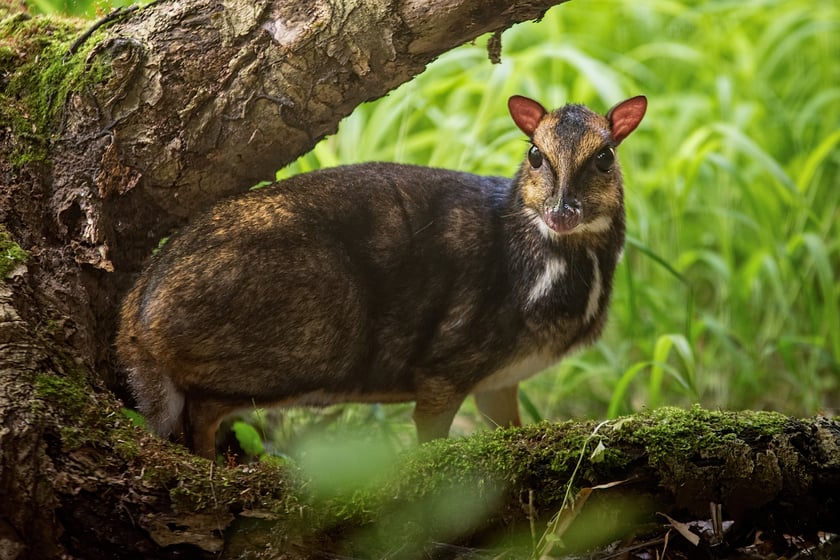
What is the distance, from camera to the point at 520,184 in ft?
16.1

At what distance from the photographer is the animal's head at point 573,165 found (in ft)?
14.9

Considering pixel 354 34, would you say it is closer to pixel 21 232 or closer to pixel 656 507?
pixel 21 232

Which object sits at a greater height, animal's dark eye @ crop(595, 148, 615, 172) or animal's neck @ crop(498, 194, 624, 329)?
animal's dark eye @ crop(595, 148, 615, 172)

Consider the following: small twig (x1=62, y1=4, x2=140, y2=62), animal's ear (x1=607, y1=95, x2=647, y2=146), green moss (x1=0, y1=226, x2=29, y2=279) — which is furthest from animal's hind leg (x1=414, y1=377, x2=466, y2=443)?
small twig (x1=62, y1=4, x2=140, y2=62)

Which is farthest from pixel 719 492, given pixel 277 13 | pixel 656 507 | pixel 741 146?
pixel 741 146

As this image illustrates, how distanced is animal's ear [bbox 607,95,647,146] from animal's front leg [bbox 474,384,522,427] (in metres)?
1.44

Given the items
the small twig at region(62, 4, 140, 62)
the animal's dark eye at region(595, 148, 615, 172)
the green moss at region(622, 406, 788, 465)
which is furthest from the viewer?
the animal's dark eye at region(595, 148, 615, 172)

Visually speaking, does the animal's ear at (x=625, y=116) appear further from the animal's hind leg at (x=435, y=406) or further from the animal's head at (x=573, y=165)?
the animal's hind leg at (x=435, y=406)

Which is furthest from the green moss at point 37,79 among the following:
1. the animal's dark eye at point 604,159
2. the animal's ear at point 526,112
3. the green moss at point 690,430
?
the green moss at point 690,430

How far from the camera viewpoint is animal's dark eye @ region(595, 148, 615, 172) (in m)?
4.66

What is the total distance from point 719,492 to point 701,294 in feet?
16.8

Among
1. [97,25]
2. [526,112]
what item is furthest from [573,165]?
[97,25]

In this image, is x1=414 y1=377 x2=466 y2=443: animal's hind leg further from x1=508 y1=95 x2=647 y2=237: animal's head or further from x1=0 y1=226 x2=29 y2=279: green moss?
x1=0 y1=226 x2=29 y2=279: green moss

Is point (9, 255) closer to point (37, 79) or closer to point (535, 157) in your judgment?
point (37, 79)
